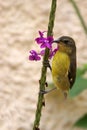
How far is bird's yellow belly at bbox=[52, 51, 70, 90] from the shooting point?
2.93 feet

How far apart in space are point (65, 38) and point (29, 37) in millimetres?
781

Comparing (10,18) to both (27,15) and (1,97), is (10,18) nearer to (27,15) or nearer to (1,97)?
(27,15)

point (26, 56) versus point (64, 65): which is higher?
point (26, 56)

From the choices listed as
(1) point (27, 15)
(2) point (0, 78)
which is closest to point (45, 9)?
(1) point (27, 15)

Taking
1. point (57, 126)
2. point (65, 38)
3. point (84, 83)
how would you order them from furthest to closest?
point (57, 126)
point (84, 83)
point (65, 38)

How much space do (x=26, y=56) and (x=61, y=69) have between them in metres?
0.75

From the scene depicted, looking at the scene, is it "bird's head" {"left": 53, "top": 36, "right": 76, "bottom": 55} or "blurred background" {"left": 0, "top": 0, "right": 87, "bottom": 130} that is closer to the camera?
"bird's head" {"left": 53, "top": 36, "right": 76, "bottom": 55}

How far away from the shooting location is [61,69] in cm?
93

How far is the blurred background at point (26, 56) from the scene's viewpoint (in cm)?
165

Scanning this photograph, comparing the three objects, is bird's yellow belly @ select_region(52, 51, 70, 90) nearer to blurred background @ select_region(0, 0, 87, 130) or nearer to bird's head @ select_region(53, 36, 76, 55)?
bird's head @ select_region(53, 36, 76, 55)

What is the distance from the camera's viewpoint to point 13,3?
1676 mm

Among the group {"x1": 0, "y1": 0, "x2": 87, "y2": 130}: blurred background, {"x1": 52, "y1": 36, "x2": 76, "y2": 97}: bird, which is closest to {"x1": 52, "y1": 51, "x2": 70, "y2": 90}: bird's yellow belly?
{"x1": 52, "y1": 36, "x2": 76, "y2": 97}: bird

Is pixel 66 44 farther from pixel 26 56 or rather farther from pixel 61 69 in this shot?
pixel 26 56

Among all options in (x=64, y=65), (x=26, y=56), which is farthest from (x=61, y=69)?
(x=26, y=56)
